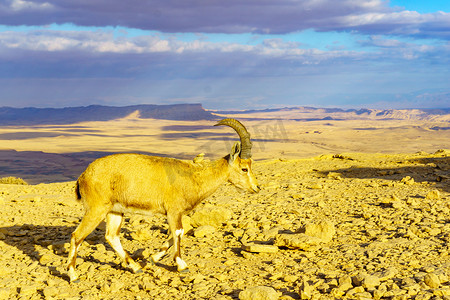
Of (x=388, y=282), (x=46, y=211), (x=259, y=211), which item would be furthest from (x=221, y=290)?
(x=46, y=211)

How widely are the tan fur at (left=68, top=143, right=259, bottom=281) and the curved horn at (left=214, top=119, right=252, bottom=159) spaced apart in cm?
120

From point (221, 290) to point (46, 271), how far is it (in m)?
3.84

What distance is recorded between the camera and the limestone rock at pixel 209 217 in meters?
11.3

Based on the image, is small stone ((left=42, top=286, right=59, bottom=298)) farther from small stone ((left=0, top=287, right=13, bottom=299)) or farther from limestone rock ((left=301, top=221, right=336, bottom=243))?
limestone rock ((left=301, top=221, right=336, bottom=243))

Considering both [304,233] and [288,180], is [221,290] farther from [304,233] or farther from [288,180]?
[288,180]

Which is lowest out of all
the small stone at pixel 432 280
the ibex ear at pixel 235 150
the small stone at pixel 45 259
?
the small stone at pixel 45 259

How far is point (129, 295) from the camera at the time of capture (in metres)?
7.39

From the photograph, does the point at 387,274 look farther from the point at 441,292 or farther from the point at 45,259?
the point at 45,259

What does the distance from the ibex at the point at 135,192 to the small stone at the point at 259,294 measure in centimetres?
184

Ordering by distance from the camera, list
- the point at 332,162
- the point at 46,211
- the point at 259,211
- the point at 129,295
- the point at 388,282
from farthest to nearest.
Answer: the point at 332,162 < the point at 46,211 < the point at 259,211 < the point at 129,295 < the point at 388,282

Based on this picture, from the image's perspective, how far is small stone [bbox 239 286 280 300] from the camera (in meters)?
6.48

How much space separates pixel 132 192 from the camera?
826cm

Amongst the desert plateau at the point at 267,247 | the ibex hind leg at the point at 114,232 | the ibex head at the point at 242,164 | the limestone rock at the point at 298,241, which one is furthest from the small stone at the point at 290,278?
the ibex hind leg at the point at 114,232

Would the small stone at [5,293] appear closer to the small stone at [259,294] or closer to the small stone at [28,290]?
the small stone at [28,290]
